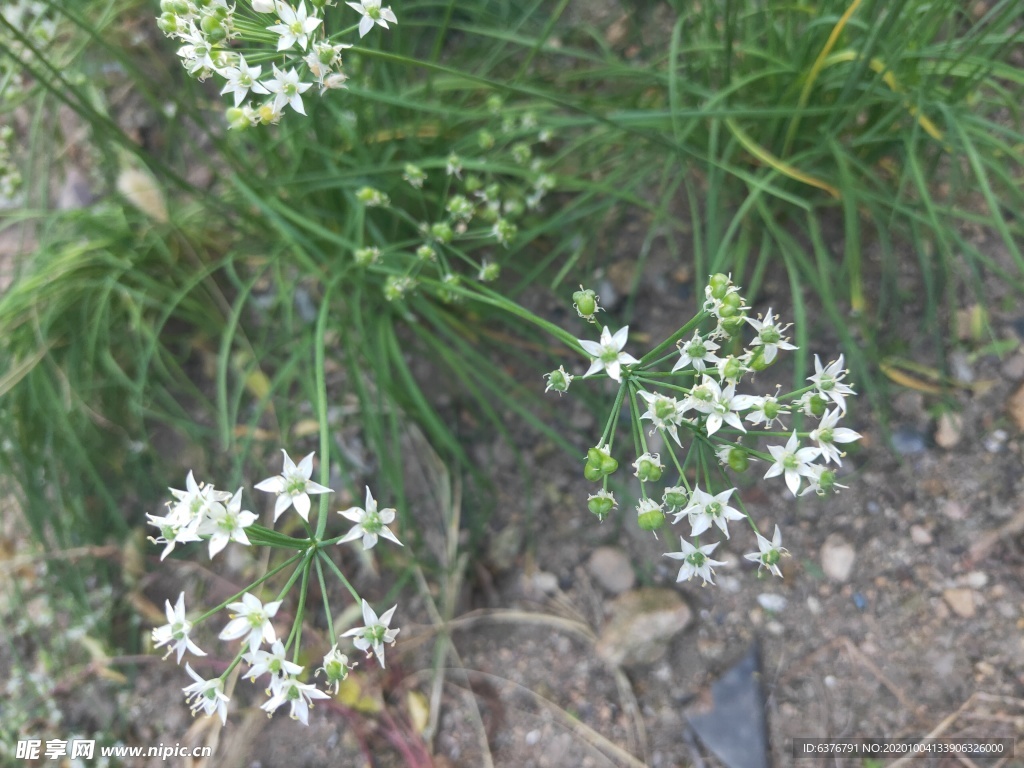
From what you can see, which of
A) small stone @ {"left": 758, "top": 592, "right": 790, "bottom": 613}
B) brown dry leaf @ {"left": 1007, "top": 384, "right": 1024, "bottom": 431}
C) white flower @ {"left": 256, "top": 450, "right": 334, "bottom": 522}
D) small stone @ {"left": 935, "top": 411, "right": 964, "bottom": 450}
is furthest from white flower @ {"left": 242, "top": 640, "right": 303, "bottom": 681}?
brown dry leaf @ {"left": 1007, "top": 384, "right": 1024, "bottom": 431}

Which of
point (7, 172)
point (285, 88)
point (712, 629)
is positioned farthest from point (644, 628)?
point (7, 172)

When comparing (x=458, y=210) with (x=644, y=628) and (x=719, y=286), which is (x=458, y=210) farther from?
(x=644, y=628)

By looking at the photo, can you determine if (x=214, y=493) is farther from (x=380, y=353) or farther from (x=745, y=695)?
(x=745, y=695)

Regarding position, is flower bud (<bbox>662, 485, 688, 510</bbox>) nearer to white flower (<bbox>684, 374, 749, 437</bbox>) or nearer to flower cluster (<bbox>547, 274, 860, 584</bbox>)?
flower cluster (<bbox>547, 274, 860, 584</bbox>)

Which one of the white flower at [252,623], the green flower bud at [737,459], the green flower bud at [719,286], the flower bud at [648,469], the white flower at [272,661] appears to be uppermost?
the green flower bud at [719,286]

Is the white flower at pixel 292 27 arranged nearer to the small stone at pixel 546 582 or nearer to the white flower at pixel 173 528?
the white flower at pixel 173 528

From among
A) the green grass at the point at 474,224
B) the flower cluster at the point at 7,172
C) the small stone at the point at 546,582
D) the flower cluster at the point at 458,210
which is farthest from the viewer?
the small stone at the point at 546,582

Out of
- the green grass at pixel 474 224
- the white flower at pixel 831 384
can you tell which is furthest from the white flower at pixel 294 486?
the white flower at pixel 831 384
